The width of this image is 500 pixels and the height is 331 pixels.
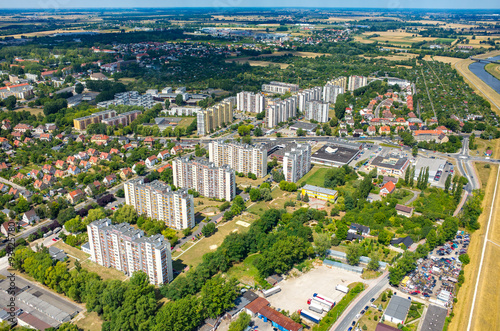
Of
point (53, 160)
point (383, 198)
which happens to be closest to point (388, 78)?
point (383, 198)

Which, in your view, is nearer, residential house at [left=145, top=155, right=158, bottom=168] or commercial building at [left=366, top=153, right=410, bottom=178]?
commercial building at [left=366, top=153, right=410, bottom=178]

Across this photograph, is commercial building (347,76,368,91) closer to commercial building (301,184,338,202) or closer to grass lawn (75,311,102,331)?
commercial building (301,184,338,202)

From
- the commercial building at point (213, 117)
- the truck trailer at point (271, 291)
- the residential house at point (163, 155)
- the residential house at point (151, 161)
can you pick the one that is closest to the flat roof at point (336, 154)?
the commercial building at point (213, 117)

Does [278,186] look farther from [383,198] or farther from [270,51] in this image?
[270,51]

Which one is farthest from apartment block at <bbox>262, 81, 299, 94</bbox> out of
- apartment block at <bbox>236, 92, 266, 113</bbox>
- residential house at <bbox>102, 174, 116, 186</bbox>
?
residential house at <bbox>102, 174, 116, 186</bbox>

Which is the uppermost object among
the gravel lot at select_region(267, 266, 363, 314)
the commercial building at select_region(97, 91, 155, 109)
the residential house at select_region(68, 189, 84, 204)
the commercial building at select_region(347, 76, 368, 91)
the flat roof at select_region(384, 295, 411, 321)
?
the commercial building at select_region(347, 76, 368, 91)

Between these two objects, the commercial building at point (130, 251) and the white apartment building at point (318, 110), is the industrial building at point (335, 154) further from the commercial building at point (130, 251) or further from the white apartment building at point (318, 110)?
the commercial building at point (130, 251)

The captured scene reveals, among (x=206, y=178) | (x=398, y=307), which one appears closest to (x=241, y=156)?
(x=206, y=178)
